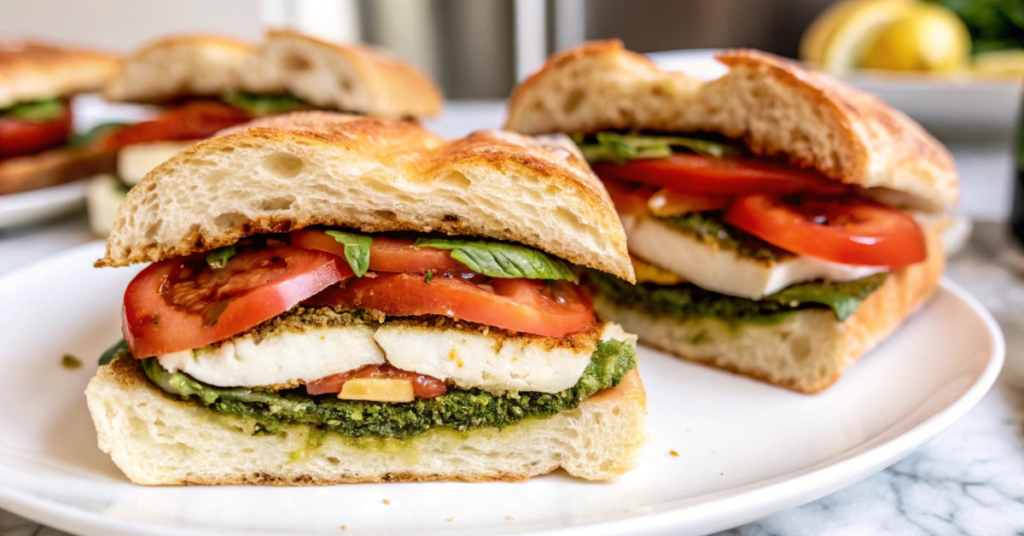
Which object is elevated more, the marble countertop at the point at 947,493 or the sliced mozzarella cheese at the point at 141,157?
the sliced mozzarella cheese at the point at 141,157

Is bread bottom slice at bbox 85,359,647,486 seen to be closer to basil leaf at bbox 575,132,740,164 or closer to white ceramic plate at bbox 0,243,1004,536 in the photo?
white ceramic plate at bbox 0,243,1004,536

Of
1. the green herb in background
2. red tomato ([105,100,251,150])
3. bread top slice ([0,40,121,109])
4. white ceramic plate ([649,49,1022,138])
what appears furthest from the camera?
the green herb in background

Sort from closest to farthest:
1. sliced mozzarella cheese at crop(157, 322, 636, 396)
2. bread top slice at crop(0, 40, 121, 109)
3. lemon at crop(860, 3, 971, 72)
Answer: sliced mozzarella cheese at crop(157, 322, 636, 396) → bread top slice at crop(0, 40, 121, 109) → lemon at crop(860, 3, 971, 72)

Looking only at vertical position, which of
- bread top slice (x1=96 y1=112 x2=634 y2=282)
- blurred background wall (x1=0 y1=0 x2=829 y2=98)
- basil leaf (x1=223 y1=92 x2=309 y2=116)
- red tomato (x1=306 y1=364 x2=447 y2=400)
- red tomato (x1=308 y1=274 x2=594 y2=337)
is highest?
bread top slice (x1=96 y1=112 x2=634 y2=282)

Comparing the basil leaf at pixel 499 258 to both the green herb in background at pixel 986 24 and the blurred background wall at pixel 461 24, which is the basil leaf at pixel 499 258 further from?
the blurred background wall at pixel 461 24

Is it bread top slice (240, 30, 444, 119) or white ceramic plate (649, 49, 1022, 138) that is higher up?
bread top slice (240, 30, 444, 119)

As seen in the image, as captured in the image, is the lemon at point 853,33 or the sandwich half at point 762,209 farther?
the lemon at point 853,33

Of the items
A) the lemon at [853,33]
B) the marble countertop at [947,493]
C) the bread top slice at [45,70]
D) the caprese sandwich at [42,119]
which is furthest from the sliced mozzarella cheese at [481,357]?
the lemon at [853,33]

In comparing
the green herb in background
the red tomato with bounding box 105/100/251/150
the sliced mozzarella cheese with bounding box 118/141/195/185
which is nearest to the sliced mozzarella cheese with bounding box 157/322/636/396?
the sliced mozzarella cheese with bounding box 118/141/195/185

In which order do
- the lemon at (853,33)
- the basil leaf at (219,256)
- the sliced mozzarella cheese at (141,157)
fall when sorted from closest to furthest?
the basil leaf at (219,256)
the sliced mozzarella cheese at (141,157)
the lemon at (853,33)
